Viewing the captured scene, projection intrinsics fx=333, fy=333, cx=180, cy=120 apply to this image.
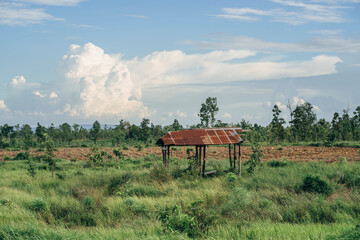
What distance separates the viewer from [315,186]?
45.4 ft

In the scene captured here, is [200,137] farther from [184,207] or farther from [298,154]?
[298,154]

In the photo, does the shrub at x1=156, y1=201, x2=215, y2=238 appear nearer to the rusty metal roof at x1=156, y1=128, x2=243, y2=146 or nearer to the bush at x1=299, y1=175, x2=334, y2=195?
the bush at x1=299, y1=175, x2=334, y2=195

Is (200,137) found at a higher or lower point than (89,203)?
higher

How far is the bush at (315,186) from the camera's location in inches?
543

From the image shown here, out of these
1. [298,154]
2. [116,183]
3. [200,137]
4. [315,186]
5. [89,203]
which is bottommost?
[89,203]

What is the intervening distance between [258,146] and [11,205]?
12.1m

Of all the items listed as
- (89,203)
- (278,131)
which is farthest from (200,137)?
(278,131)

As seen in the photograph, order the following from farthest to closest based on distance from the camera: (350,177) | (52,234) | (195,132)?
1. (195,132)
2. (350,177)
3. (52,234)

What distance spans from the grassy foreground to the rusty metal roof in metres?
1.57

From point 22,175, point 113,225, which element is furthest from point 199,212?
point 22,175

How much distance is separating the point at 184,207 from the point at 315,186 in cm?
616

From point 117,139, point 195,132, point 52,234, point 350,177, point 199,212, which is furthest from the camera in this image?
point 117,139

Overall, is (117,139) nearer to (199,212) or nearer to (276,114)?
(276,114)

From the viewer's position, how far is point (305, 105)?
6706 centimetres
